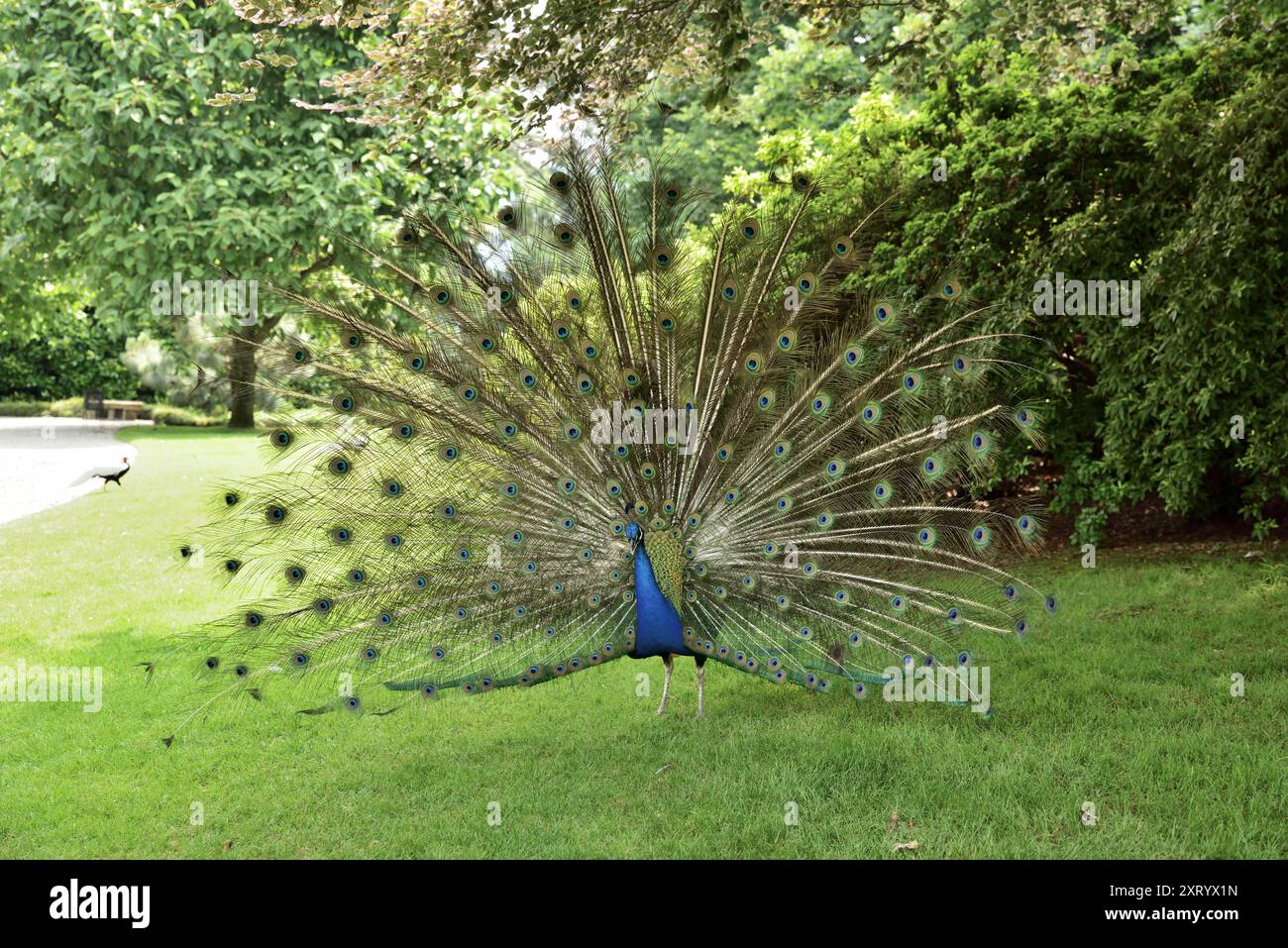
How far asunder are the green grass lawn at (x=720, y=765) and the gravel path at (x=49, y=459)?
10.2 meters

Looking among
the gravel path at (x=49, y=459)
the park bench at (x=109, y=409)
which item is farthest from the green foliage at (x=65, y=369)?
the gravel path at (x=49, y=459)

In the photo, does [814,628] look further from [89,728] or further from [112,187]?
[112,187]

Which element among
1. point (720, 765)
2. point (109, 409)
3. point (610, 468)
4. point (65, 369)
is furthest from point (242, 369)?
point (65, 369)

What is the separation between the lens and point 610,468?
5.52 meters

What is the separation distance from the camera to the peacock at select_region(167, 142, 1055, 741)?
534 cm

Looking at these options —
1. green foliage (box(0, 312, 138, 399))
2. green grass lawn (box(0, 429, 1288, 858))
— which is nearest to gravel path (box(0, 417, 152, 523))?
green foliage (box(0, 312, 138, 399))

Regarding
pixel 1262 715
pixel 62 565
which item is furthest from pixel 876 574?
pixel 62 565

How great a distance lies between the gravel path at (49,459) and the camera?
1655 cm

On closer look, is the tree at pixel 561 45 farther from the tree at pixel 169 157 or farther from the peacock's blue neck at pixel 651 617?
the tree at pixel 169 157

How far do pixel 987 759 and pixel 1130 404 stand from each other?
13.9 ft

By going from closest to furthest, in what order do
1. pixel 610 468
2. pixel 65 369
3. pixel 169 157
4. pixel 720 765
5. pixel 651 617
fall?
pixel 720 765
pixel 651 617
pixel 610 468
pixel 169 157
pixel 65 369

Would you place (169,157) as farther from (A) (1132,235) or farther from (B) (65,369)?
(B) (65,369)

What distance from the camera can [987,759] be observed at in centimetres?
511

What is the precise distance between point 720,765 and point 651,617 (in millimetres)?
815
